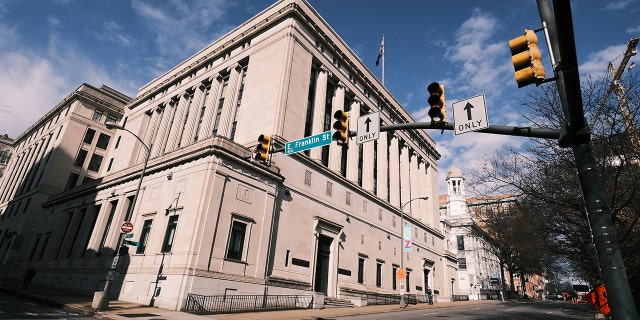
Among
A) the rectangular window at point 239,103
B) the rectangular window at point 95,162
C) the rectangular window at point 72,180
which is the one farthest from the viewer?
the rectangular window at point 95,162

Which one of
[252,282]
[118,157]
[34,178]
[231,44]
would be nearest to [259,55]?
[231,44]

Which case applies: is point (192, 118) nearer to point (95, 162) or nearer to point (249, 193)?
point (249, 193)

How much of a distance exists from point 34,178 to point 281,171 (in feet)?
158

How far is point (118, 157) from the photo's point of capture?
47.2m

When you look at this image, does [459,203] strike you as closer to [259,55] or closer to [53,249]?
[259,55]

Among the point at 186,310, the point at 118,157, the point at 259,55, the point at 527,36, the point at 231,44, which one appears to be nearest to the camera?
the point at 527,36

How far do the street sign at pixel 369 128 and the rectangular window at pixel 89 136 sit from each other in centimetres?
5894

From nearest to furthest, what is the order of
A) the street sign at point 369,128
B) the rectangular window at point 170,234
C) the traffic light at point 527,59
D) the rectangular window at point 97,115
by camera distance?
the traffic light at point 527,59 < the street sign at point 369,128 < the rectangular window at point 170,234 < the rectangular window at point 97,115

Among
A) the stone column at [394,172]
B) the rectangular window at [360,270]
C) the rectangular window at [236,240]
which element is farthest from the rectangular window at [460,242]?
the rectangular window at [236,240]

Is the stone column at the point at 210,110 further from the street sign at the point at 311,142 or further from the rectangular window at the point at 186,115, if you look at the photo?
the street sign at the point at 311,142

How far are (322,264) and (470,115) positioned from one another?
25.0 m

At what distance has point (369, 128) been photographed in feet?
33.2

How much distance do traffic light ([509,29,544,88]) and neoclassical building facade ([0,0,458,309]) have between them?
18.8 metres

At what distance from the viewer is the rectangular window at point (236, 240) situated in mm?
22031
